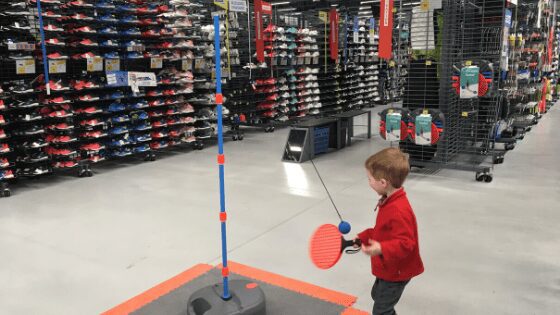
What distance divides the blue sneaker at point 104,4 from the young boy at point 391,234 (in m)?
5.77

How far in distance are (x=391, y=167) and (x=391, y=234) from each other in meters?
0.28

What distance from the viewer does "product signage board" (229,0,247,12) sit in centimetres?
819

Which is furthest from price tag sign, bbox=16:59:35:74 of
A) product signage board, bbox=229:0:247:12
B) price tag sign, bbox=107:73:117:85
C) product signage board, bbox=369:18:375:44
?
product signage board, bbox=369:18:375:44

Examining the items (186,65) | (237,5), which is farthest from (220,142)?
(237,5)

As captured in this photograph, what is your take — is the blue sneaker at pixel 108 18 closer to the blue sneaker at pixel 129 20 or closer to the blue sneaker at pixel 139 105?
the blue sneaker at pixel 129 20

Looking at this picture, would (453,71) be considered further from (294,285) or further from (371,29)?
(371,29)

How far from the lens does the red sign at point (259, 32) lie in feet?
29.6

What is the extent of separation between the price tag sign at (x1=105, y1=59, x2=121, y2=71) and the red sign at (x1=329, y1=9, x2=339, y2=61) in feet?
19.9

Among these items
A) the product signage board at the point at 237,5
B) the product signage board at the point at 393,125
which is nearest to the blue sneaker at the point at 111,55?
the product signage board at the point at 237,5

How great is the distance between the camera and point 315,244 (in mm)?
2121

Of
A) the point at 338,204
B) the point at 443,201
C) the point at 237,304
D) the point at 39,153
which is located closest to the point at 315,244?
the point at 237,304

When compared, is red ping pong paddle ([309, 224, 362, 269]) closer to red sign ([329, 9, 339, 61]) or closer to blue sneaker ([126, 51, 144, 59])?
blue sneaker ([126, 51, 144, 59])

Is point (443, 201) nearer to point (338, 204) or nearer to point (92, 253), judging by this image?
point (338, 204)

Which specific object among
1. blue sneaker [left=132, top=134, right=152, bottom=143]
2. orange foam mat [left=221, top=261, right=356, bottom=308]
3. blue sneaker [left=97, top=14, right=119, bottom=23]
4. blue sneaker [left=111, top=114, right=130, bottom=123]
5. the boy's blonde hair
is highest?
blue sneaker [left=97, top=14, right=119, bottom=23]
